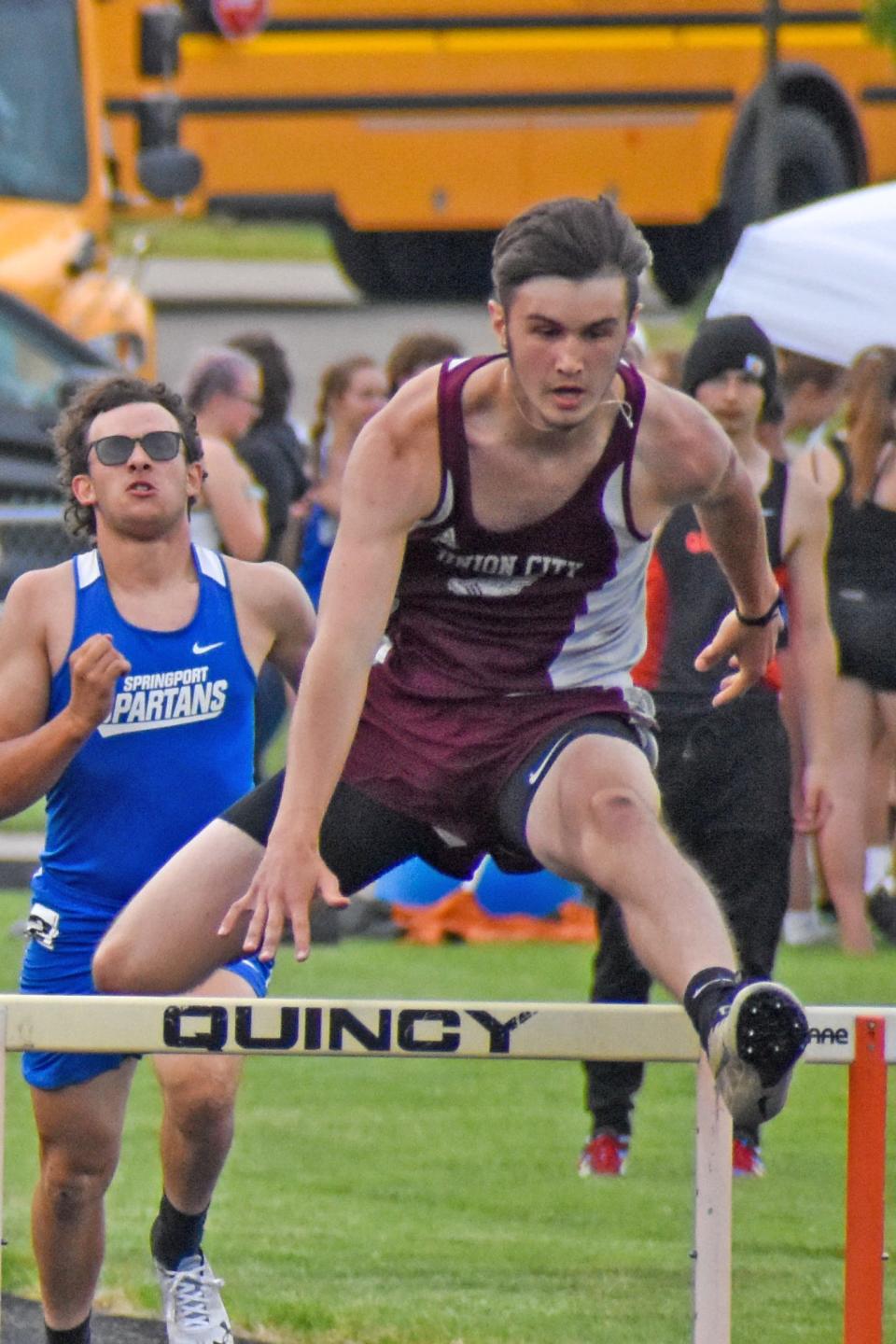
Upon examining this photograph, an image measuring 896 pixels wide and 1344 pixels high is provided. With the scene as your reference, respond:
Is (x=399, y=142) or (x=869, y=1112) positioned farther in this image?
(x=399, y=142)

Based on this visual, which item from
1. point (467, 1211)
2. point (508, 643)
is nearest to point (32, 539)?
point (467, 1211)

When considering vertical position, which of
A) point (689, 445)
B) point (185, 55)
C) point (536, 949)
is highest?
point (689, 445)

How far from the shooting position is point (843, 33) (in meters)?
17.4

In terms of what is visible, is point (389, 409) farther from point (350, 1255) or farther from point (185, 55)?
point (185, 55)

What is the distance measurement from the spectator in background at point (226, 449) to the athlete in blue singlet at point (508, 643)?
396 cm

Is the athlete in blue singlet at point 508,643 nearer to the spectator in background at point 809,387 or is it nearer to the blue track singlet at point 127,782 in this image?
the blue track singlet at point 127,782

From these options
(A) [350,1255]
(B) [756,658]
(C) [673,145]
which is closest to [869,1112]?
(B) [756,658]

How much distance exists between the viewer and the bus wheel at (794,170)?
17078mm

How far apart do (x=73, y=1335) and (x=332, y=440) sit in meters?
5.68

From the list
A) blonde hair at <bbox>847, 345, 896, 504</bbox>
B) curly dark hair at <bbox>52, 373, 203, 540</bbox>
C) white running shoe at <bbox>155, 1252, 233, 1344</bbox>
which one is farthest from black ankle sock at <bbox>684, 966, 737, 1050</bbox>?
blonde hair at <bbox>847, 345, 896, 504</bbox>

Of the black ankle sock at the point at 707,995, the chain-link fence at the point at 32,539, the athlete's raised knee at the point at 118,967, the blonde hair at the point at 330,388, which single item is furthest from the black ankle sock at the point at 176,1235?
the chain-link fence at the point at 32,539

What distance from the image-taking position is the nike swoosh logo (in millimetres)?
4543

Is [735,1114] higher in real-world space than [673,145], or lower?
higher

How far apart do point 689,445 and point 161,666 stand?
118 cm
